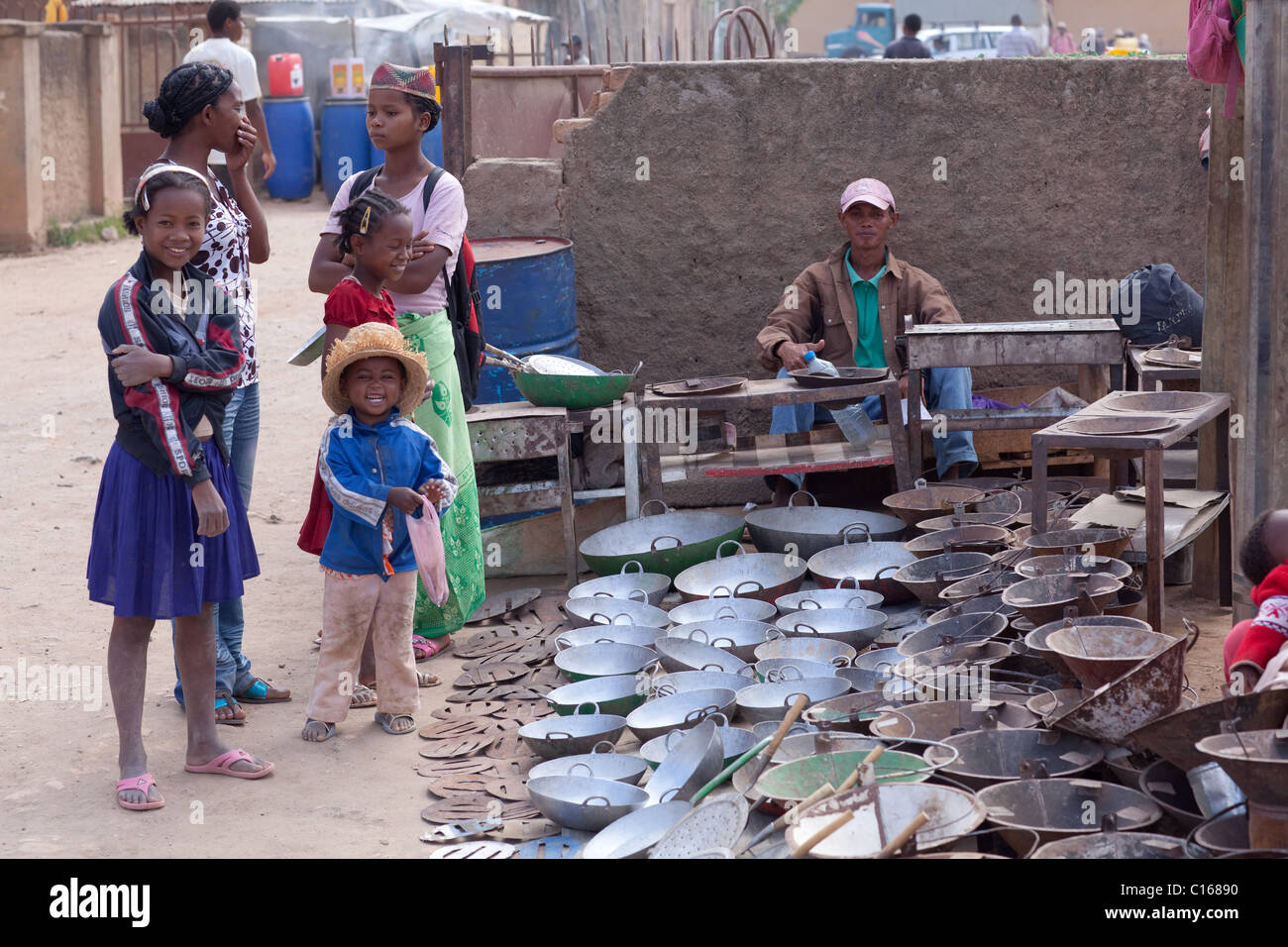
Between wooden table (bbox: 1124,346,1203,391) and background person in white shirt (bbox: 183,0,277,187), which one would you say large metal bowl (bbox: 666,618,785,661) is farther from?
background person in white shirt (bbox: 183,0,277,187)

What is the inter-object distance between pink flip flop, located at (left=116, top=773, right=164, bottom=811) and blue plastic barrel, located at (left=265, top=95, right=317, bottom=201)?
52.7ft

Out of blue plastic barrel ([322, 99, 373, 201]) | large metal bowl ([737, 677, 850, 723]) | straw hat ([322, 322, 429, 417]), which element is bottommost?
large metal bowl ([737, 677, 850, 723])

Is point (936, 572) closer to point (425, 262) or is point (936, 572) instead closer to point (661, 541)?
point (661, 541)

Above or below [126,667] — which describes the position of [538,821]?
below

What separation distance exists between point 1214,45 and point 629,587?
2.70 meters

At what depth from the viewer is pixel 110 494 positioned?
3768mm

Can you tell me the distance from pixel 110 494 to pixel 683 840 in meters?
1.80

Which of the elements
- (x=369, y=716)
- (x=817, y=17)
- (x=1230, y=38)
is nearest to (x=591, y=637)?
(x=369, y=716)

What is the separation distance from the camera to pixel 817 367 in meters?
5.81

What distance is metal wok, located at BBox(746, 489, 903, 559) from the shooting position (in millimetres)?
5531

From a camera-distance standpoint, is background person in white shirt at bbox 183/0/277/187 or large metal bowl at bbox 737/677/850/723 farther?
background person in white shirt at bbox 183/0/277/187

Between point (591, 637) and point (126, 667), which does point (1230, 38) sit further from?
point (126, 667)

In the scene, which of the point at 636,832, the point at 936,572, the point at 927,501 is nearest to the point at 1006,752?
the point at 636,832

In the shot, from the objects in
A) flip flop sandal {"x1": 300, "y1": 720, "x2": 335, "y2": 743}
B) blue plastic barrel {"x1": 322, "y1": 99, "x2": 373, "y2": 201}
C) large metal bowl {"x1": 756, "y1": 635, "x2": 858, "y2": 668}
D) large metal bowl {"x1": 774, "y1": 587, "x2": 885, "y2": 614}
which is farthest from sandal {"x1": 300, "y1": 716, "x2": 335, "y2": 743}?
blue plastic barrel {"x1": 322, "y1": 99, "x2": 373, "y2": 201}
